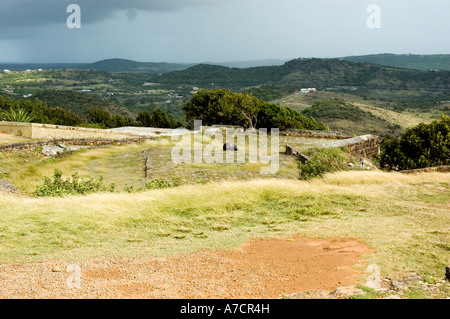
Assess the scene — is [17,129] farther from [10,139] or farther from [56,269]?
[56,269]

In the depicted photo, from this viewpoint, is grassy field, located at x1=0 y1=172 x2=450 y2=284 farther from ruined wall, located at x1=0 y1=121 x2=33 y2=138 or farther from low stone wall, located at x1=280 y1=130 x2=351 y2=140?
low stone wall, located at x1=280 y1=130 x2=351 y2=140

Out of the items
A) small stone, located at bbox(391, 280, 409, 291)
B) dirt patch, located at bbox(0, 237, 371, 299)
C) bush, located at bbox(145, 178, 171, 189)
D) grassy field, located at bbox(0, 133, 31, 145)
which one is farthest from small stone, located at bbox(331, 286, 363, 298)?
grassy field, located at bbox(0, 133, 31, 145)

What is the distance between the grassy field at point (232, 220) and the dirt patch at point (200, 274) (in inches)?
14.6

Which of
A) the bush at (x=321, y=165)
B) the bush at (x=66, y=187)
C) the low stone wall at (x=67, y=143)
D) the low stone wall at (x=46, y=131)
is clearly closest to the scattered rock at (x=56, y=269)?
the bush at (x=66, y=187)

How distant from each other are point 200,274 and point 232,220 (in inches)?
109

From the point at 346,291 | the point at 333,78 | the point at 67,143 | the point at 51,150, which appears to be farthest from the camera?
the point at 333,78

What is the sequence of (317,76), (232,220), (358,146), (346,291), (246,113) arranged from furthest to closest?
1. (317,76)
2. (246,113)
3. (358,146)
4. (232,220)
5. (346,291)

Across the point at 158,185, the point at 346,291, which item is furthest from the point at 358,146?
the point at 346,291

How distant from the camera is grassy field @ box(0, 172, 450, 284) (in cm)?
591

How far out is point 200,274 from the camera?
4.96 metres

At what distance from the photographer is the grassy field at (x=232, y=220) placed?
5910mm

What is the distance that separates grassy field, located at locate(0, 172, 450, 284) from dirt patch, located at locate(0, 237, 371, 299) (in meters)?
0.37

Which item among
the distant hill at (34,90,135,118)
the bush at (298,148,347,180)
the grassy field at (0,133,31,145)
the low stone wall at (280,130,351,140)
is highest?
the distant hill at (34,90,135,118)
